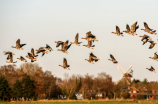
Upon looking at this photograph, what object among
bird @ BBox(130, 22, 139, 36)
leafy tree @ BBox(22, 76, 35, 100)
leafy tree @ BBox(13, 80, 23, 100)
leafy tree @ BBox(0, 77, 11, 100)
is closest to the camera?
bird @ BBox(130, 22, 139, 36)

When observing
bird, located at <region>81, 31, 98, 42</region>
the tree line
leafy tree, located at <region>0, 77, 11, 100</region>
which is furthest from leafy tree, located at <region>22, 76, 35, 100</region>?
bird, located at <region>81, 31, 98, 42</region>

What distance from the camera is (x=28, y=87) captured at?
295ft

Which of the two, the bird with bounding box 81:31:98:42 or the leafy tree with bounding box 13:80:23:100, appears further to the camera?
the leafy tree with bounding box 13:80:23:100

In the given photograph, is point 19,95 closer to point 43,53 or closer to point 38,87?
point 38,87

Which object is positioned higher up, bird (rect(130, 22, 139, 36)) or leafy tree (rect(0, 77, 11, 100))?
bird (rect(130, 22, 139, 36))

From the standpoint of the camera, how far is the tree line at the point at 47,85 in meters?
89.1

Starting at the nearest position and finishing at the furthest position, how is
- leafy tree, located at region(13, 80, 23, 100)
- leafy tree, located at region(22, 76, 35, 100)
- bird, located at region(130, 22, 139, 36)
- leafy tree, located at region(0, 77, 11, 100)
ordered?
1. bird, located at region(130, 22, 139, 36)
2. leafy tree, located at region(0, 77, 11, 100)
3. leafy tree, located at region(13, 80, 23, 100)
4. leafy tree, located at region(22, 76, 35, 100)

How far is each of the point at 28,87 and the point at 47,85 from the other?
36.1 feet

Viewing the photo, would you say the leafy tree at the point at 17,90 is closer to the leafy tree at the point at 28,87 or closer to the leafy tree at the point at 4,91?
the leafy tree at the point at 28,87

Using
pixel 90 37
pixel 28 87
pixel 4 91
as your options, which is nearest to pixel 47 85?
pixel 28 87

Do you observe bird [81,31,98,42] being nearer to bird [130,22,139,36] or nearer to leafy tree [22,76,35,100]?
bird [130,22,139,36]

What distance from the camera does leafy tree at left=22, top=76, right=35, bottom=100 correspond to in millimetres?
89062

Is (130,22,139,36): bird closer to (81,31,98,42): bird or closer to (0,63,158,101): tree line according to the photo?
(81,31,98,42): bird

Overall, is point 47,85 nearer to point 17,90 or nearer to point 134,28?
point 17,90
